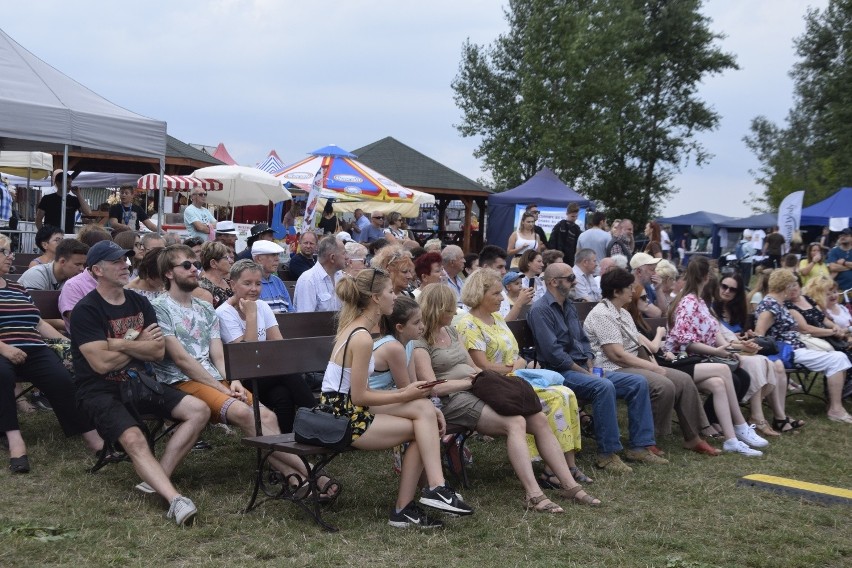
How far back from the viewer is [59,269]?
7.16 metres

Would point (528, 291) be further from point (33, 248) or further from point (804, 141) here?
point (804, 141)

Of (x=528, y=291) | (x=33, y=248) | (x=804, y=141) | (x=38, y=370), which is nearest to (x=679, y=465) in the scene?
(x=528, y=291)

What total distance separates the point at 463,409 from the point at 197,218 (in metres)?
8.09

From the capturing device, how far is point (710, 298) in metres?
8.48

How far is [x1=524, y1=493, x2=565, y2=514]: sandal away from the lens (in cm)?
526

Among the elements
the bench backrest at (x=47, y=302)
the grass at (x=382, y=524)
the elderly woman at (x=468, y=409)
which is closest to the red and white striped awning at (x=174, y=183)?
the bench backrest at (x=47, y=302)

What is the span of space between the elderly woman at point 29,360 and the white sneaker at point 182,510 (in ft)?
4.61

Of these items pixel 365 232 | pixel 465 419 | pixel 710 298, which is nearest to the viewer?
pixel 465 419

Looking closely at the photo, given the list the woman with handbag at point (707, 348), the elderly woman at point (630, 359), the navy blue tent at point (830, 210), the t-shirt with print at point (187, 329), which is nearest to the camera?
the t-shirt with print at point (187, 329)

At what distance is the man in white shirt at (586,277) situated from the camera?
9.39 meters

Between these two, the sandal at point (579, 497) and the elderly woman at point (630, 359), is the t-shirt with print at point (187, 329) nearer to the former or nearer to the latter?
the sandal at point (579, 497)

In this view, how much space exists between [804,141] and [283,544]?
5368 cm

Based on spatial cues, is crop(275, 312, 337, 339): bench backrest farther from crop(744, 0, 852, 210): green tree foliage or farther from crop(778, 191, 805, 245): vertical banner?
crop(744, 0, 852, 210): green tree foliage

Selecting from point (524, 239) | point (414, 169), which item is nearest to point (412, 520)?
point (524, 239)
